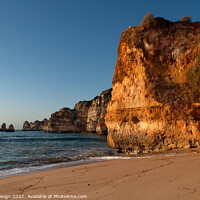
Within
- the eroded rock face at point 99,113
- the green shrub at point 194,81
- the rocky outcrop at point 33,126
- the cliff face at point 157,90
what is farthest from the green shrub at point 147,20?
the rocky outcrop at point 33,126

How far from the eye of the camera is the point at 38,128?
17638 centimetres

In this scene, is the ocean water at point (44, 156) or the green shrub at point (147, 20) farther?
the green shrub at point (147, 20)

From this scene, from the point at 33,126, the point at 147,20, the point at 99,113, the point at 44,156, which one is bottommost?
the point at 33,126

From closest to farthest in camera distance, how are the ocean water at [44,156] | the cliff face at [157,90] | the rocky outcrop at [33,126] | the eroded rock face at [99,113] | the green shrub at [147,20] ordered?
the ocean water at [44,156] → the cliff face at [157,90] → the green shrub at [147,20] → the eroded rock face at [99,113] → the rocky outcrop at [33,126]

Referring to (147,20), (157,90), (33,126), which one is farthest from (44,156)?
(33,126)

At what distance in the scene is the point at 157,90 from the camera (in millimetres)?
13367

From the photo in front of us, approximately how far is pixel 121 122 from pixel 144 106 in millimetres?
2763

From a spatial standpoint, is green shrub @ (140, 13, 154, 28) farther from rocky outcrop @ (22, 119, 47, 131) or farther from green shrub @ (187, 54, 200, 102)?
rocky outcrop @ (22, 119, 47, 131)

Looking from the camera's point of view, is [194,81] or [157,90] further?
[157,90]

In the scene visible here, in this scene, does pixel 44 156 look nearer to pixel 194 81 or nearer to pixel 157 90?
pixel 157 90

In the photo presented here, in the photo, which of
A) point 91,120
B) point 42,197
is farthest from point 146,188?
point 91,120

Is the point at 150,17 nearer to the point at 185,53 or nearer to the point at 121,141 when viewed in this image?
the point at 185,53

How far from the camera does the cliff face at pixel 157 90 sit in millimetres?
12250

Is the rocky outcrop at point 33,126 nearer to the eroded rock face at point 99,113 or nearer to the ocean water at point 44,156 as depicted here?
the eroded rock face at point 99,113
